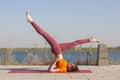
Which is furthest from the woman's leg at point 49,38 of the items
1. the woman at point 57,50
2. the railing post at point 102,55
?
the railing post at point 102,55

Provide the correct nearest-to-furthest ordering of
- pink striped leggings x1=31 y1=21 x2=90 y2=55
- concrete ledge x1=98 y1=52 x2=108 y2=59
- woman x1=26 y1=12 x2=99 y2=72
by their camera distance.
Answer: woman x1=26 y1=12 x2=99 y2=72, pink striped leggings x1=31 y1=21 x2=90 y2=55, concrete ledge x1=98 y1=52 x2=108 y2=59

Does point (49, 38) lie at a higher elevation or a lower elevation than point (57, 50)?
higher

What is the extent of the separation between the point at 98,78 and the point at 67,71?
265 cm

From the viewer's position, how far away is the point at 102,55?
1988 centimetres

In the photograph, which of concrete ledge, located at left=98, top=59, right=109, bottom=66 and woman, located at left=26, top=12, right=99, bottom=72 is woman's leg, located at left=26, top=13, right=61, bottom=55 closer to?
woman, located at left=26, top=12, right=99, bottom=72

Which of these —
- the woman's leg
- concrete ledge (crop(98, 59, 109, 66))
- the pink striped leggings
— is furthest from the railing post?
the woman's leg

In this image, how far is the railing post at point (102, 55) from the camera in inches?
781

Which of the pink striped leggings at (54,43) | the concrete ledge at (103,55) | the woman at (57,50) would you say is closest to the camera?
the woman at (57,50)

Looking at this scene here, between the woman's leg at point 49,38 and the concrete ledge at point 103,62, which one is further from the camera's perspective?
the concrete ledge at point 103,62

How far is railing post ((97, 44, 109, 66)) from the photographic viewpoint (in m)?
19.8

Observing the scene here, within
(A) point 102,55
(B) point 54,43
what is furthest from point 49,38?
(A) point 102,55

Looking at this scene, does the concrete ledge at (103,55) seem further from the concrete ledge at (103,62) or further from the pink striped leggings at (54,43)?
the pink striped leggings at (54,43)

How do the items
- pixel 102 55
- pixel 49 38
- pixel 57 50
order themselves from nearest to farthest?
pixel 57 50 < pixel 49 38 < pixel 102 55

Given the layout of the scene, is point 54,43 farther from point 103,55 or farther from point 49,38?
point 103,55
